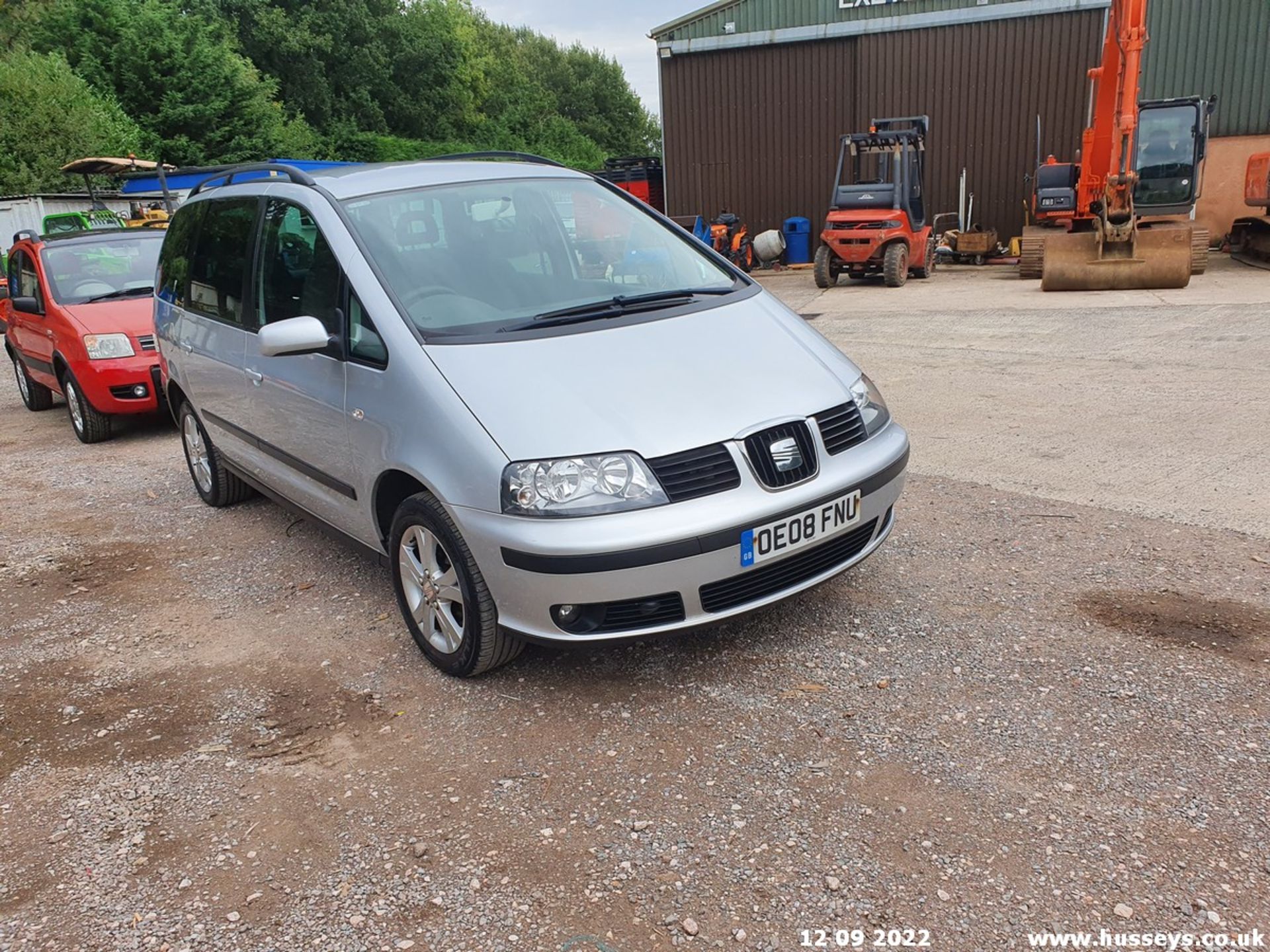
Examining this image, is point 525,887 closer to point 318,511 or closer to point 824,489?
point 824,489

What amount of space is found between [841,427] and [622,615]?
1054 mm

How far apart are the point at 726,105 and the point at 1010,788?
20523 mm

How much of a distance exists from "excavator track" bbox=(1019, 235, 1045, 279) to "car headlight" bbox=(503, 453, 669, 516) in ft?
47.3

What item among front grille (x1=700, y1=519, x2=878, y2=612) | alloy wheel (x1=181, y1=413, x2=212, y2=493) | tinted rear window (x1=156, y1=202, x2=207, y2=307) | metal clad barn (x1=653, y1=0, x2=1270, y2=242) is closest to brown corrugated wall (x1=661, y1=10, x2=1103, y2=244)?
metal clad barn (x1=653, y1=0, x2=1270, y2=242)

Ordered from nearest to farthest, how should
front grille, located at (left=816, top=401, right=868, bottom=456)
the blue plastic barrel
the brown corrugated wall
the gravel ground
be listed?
the gravel ground, front grille, located at (left=816, top=401, right=868, bottom=456), the brown corrugated wall, the blue plastic barrel

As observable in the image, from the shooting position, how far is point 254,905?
8.17 ft

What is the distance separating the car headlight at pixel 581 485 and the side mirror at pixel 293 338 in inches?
42.2

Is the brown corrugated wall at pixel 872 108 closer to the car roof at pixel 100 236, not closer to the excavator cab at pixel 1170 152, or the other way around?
the excavator cab at pixel 1170 152

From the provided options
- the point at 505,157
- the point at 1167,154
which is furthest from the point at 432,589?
the point at 1167,154

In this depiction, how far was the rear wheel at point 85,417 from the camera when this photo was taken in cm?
766

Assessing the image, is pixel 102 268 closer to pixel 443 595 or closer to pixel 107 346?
pixel 107 346

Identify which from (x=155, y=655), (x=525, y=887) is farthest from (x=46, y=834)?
(x=525, y=887)

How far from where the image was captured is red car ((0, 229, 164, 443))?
750 cm

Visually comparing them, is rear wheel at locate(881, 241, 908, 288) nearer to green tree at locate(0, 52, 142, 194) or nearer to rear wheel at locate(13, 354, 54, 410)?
rear wheel at locate(13, 354, 54, 410)
